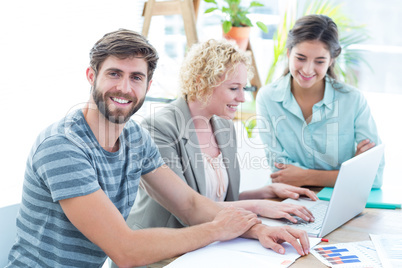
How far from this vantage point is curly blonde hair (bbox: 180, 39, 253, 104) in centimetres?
189

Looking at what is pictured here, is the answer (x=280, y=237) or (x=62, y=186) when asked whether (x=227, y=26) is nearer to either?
(x=280, y=237)

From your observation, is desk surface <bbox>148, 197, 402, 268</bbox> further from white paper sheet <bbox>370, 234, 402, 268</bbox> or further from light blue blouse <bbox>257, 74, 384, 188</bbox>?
light blue blouse <bbox>257, 74, 384, 188</bbox>

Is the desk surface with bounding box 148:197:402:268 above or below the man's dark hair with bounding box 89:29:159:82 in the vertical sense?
below

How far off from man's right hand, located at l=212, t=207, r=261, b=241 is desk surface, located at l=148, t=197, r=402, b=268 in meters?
0.19

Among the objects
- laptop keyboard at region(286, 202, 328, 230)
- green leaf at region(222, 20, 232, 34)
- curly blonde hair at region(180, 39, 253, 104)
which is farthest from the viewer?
green leaf at region(222, 20, 232, 34)

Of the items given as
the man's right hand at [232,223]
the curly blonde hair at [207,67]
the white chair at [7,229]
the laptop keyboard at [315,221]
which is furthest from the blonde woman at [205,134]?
the white chair at [7,229]

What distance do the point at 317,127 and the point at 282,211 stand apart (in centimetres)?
70

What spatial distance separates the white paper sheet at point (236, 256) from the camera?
1.25 metres

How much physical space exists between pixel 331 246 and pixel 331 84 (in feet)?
3.40

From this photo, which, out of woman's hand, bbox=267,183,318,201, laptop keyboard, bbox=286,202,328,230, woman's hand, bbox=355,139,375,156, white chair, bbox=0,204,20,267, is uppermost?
woman's hand, bbox=355,139,375,156

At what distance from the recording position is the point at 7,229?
1477 millimetres

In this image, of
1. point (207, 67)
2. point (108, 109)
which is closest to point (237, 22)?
point (207, 67)

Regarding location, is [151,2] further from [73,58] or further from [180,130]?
[180,130]

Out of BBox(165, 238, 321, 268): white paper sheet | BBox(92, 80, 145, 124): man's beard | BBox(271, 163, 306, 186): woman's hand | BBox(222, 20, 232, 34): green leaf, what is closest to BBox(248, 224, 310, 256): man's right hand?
BBox(165, 238, 321, 268): white paper sheet
